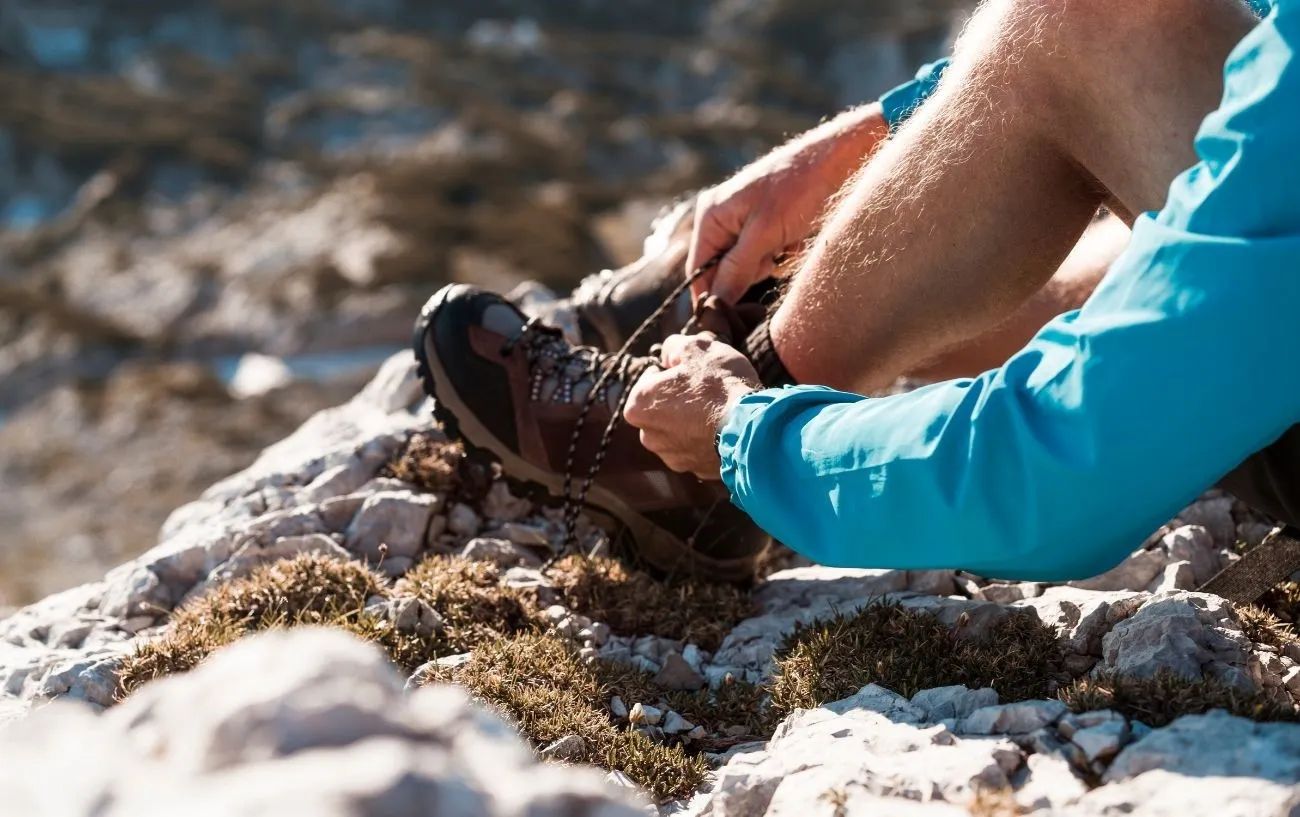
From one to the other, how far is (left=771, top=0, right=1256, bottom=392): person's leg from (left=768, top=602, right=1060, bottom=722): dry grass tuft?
0.97 m

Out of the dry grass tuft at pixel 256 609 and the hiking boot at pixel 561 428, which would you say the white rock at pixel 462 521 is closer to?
the hiking boot at pixel 561 428

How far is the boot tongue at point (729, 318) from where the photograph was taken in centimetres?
489

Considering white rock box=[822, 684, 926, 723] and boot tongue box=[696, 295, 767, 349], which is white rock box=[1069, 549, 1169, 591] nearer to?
white rock box=[822, 684, 926, 723]

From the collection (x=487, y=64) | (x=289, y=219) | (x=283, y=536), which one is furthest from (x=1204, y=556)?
(x=487, y=64)

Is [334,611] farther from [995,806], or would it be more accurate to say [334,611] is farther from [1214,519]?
[1214,519]

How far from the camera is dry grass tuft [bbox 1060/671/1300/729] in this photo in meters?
2.93

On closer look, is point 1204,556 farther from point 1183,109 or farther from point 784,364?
point 1183,109

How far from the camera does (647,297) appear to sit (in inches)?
227

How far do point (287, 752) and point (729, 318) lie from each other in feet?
11.0

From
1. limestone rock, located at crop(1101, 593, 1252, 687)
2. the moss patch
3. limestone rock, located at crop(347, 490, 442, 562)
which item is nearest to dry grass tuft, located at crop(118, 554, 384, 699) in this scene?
the moss patch

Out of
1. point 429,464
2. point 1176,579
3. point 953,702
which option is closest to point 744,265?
point 429,464

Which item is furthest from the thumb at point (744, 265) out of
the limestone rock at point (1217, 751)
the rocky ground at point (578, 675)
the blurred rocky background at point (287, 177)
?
the blurred rocky background at point (287, 177)

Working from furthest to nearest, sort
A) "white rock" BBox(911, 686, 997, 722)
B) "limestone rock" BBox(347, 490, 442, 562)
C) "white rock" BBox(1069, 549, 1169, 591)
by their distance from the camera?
"limestone rock" BBox(347, 490, 442, 562), "white rock" BBox(1069, 549, 1169, 591), "white rock" BBox(911, 686, 997, 722)

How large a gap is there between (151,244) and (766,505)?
43892mm
